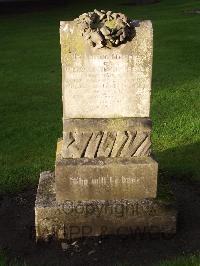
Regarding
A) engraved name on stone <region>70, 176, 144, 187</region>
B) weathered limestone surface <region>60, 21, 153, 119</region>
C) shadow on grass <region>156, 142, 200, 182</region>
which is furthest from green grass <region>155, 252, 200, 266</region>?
shadow on grass <region>156, 142, 200, 182</region>

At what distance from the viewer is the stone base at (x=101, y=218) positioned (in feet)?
18.9

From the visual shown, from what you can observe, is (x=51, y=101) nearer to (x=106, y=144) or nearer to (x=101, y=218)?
(x=106, y=144)

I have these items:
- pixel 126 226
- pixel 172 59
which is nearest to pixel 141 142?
pixel 126 226

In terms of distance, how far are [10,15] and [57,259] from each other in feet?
83.9

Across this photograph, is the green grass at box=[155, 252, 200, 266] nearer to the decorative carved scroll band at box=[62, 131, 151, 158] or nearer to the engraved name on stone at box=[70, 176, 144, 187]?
the engraved name on stone at box=[70, 176, 144, 187]

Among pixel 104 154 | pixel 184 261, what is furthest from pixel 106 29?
pixel 184 261

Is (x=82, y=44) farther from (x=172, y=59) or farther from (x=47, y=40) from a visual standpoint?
(x=47, y=40)

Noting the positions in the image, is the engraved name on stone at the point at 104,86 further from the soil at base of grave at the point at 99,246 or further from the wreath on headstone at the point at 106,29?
the soil at base of grave at the point at 99,246

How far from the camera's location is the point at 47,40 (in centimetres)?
1961

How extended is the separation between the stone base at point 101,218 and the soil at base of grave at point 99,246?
109mm

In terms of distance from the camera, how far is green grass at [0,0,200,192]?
7.94m

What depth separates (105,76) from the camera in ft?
18.4

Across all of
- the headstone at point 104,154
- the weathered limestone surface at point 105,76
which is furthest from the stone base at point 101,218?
the weathered limestone surface at point 105,76

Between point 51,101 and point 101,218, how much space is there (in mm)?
5989
